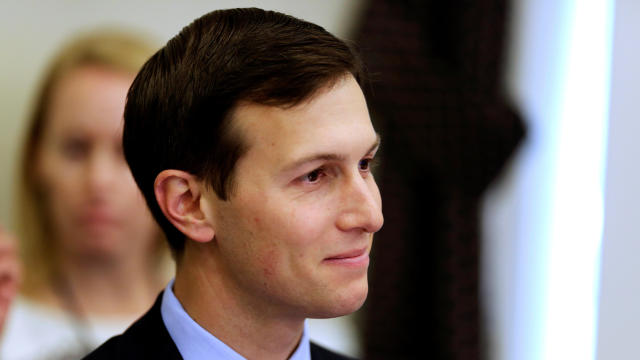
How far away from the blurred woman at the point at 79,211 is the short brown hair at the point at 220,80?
0.84 meters

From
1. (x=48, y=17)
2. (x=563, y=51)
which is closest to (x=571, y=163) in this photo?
(x=563, y=51)

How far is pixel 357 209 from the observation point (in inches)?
35.0

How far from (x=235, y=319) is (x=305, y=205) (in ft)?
0.51

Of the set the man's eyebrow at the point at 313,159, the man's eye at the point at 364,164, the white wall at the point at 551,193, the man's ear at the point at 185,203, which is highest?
the man's eyebrow at the point at 313,159

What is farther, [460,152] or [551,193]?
[551,193]

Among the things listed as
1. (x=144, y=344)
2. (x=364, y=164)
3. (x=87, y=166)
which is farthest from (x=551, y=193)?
(x=144, y=344)

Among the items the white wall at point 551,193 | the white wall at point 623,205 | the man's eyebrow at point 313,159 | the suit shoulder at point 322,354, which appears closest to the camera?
the man's eyebrow at point 313,159

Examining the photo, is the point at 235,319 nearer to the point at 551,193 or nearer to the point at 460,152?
the point at 460,152

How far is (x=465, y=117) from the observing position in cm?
175

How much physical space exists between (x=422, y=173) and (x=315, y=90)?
964mm

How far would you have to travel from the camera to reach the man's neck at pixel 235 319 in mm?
934

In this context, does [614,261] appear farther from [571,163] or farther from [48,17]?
[48,17]

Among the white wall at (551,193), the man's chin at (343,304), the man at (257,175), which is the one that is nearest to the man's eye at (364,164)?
the man at (257,175)

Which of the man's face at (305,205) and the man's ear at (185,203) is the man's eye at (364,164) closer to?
the man's face at (305,205)
